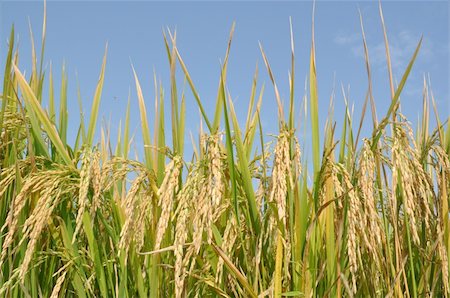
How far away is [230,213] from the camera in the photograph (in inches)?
74.5

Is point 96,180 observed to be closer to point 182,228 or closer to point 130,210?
point 130,210

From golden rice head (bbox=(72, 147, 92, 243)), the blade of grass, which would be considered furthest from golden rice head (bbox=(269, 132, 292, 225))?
the blade of grass

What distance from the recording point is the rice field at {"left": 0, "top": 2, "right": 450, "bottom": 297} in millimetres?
1686

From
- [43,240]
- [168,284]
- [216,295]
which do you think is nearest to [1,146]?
[43,240]

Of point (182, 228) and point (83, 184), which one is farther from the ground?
point (83, 184)

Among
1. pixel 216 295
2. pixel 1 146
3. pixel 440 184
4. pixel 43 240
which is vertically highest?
pixel 1 146

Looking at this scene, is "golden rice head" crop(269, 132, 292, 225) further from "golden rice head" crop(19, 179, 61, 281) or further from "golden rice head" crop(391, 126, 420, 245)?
"golden rice head" crop(19, 179, 61, 281)

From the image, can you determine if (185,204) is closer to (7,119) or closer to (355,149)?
(355,149)

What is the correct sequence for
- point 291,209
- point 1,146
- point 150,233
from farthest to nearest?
point 1,146 < point 150,233 < point 291,209

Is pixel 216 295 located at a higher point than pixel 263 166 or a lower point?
lower

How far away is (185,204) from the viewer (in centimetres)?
164

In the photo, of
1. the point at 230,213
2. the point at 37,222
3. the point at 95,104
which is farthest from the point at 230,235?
the point at 95,104

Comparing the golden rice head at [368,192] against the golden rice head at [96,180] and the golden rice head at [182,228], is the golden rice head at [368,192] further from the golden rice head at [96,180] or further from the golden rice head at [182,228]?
the golden rice head at [96,180]

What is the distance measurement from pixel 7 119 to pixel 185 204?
110 cm
